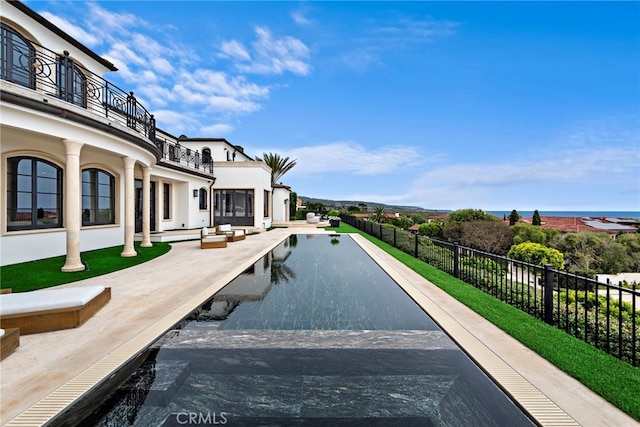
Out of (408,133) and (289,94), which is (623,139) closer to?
(408,133)

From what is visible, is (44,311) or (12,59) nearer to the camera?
(44,311)

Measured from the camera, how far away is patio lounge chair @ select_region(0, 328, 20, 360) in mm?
3438

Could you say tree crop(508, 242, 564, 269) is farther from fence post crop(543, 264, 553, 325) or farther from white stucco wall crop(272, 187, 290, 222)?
white stucco wall crop(272, 187, 290, 222)

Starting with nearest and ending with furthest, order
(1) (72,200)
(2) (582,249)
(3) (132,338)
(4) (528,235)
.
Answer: (3) (132,338), (1) (72,200), (2) (582,249), (4) (528,235)

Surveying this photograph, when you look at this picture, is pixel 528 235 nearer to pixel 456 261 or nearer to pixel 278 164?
pixel 456 261

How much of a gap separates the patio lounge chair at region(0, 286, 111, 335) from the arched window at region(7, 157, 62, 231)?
19.6ft

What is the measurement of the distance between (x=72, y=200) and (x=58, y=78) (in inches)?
219

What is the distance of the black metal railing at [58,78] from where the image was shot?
746cm

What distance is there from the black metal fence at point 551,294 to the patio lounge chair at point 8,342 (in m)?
6.55

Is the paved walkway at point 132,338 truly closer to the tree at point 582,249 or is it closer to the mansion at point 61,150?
the mansion at point 61,150

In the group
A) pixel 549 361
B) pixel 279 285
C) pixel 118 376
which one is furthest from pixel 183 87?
pixel 549 361

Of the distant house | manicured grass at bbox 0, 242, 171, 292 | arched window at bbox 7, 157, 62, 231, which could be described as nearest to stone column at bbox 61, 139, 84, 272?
manicured grass at bbox 0, 242, 171, 292

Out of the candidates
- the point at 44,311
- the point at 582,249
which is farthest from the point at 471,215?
the point at 44,311

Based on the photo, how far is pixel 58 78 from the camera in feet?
33.2
